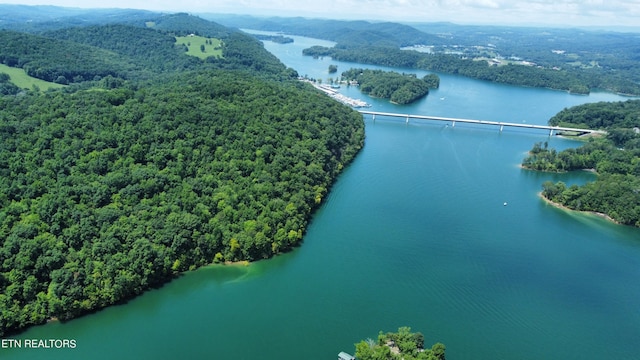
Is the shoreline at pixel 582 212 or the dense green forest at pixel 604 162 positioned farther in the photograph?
the dense green forest at pixel 604 162

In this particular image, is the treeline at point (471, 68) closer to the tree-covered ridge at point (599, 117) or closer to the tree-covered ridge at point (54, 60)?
the tree-covered ridge at point (599, 117)

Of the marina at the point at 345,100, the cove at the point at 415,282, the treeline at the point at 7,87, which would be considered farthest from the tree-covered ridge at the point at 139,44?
the cove at the point at 415,282

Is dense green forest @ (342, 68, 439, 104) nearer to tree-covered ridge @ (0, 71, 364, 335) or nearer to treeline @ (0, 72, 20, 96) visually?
tree-covered ridge @ (0, 71, 364, 335)

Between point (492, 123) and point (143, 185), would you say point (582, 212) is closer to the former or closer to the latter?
point (492, 123)

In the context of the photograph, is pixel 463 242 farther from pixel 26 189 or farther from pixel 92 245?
pixel 26 189

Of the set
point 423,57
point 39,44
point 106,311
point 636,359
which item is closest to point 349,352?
point 106,311
